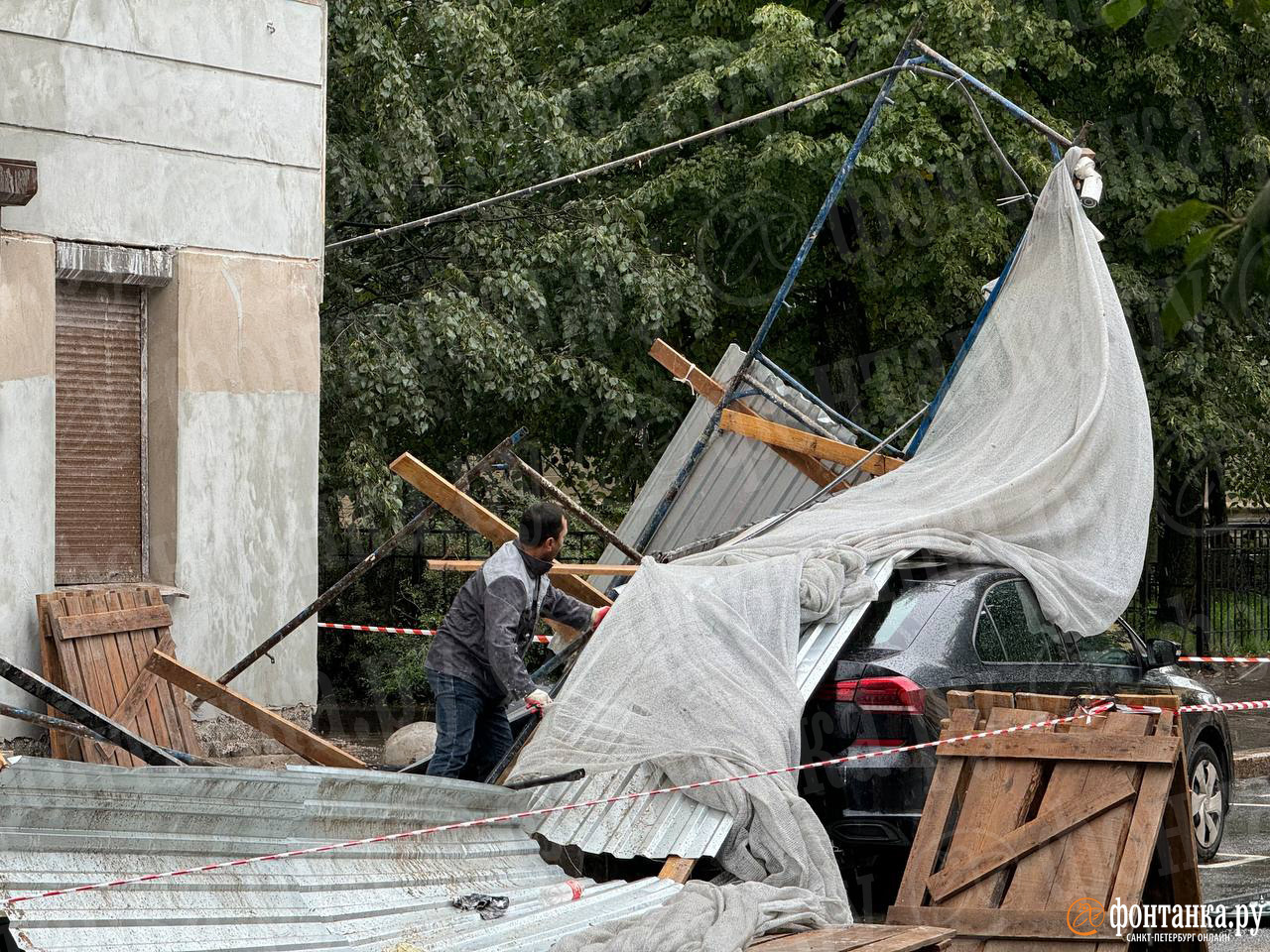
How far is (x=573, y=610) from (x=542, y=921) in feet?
7.51

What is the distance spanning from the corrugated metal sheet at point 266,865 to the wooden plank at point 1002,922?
91 cm

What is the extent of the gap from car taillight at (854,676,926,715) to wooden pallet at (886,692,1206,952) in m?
0.69

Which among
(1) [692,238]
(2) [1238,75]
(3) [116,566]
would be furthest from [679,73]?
(3) [116,566]

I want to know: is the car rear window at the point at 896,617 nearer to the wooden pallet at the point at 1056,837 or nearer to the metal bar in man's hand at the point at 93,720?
the wooden pallet at the point at 1056,837

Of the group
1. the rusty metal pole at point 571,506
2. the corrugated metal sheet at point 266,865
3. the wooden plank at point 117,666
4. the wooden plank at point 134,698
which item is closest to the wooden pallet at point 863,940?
the corrugated metal sheet at point 266,865

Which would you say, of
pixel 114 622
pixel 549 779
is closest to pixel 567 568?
pixel 549 779

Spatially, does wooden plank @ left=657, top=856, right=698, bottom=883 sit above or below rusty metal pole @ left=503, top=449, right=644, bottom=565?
below

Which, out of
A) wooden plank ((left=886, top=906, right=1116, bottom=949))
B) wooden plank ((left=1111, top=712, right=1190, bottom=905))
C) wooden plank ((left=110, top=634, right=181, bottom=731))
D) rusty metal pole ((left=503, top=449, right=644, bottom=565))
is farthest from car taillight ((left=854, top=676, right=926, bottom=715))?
wooden plank ((left=110, top=634, right=181, bottom=731))

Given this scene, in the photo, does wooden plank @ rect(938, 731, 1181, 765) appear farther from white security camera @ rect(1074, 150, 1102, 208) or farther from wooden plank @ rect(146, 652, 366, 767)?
white security camera @ rect(1074, 150, 1102, 208)

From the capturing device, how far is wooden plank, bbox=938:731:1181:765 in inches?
218

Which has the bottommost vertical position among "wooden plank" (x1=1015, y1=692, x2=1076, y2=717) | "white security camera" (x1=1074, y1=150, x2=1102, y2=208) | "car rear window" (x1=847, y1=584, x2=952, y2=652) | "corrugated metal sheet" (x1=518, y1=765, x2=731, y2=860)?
"corrugated metal sheet" (x1=518, y1=765, x2=731, y2=860)

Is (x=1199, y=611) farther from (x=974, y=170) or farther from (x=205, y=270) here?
(x=205, y=270)

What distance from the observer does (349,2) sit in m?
12.9

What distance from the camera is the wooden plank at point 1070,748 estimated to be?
218 inches
